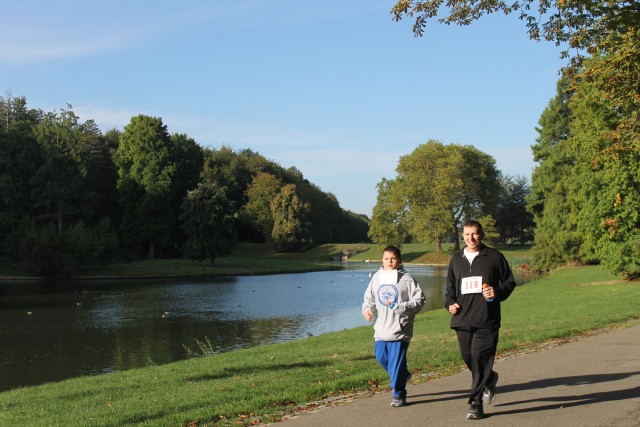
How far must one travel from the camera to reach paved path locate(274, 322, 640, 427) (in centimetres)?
614

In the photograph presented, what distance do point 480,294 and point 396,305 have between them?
2.99ft

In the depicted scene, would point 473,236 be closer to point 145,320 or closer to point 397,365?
point 397,365

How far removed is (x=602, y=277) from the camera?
35625mm

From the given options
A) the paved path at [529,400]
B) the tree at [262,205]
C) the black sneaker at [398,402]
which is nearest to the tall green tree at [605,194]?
the paved path at [529,400]

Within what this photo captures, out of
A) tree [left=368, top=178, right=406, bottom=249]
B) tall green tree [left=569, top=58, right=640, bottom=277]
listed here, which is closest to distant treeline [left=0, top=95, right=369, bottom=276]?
tree [left=368, top=178, right=406, bottom=249]

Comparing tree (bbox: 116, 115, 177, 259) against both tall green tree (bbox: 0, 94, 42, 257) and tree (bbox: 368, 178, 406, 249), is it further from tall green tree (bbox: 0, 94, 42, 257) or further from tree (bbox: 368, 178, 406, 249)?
tree (bbox: 368, 178, 406, 249)

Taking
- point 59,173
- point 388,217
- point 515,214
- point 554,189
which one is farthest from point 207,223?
point 515,214

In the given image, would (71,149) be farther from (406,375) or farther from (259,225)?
(406,375)

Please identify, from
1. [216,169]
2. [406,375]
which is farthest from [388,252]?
[216,169]

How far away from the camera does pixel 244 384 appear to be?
9008 mm

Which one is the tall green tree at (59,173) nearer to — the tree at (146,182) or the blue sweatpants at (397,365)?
the tree at (146,182)

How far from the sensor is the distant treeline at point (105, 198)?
56.6 m

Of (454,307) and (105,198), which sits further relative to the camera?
(105,198)

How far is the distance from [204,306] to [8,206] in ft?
132
